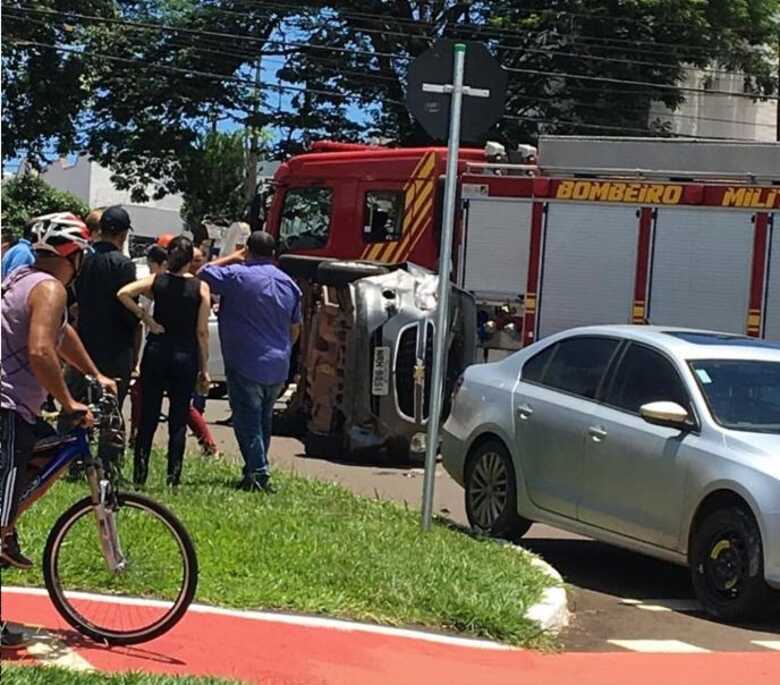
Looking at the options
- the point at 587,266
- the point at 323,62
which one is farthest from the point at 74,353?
the point at 323,62

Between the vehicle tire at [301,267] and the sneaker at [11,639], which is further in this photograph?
the vehicle tire at [301,267]

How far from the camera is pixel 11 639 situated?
5191 mm

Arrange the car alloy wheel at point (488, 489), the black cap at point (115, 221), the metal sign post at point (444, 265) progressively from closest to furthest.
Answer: the metal sign post at point (444, 265) < the car alloy wheel at point (488, 489) < the black cap at point (115, 221)

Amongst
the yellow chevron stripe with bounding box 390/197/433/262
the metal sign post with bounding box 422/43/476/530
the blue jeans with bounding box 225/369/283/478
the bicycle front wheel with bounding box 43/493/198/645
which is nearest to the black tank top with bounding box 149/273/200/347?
the blue jeans with bounding box 225/369/283/478

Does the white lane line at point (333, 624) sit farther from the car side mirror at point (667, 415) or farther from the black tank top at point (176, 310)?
the black tank top at point (176, 310)

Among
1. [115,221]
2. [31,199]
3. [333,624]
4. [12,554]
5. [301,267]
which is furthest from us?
[31,199]

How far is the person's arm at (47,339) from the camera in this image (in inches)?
202

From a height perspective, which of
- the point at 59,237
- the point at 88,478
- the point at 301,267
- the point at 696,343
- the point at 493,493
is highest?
the point at 59,237

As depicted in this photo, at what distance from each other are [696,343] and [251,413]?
3011 mm

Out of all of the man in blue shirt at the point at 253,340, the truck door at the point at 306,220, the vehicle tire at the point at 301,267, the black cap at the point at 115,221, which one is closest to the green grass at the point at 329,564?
the man in blue shirt at the point at 253,340

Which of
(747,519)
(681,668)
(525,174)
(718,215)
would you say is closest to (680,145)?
(718,215)

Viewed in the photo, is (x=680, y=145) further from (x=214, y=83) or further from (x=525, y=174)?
(x=214, y=83)

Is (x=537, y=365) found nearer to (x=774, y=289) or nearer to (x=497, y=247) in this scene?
(x=774, y=289)

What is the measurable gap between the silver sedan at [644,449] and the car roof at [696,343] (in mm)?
11
